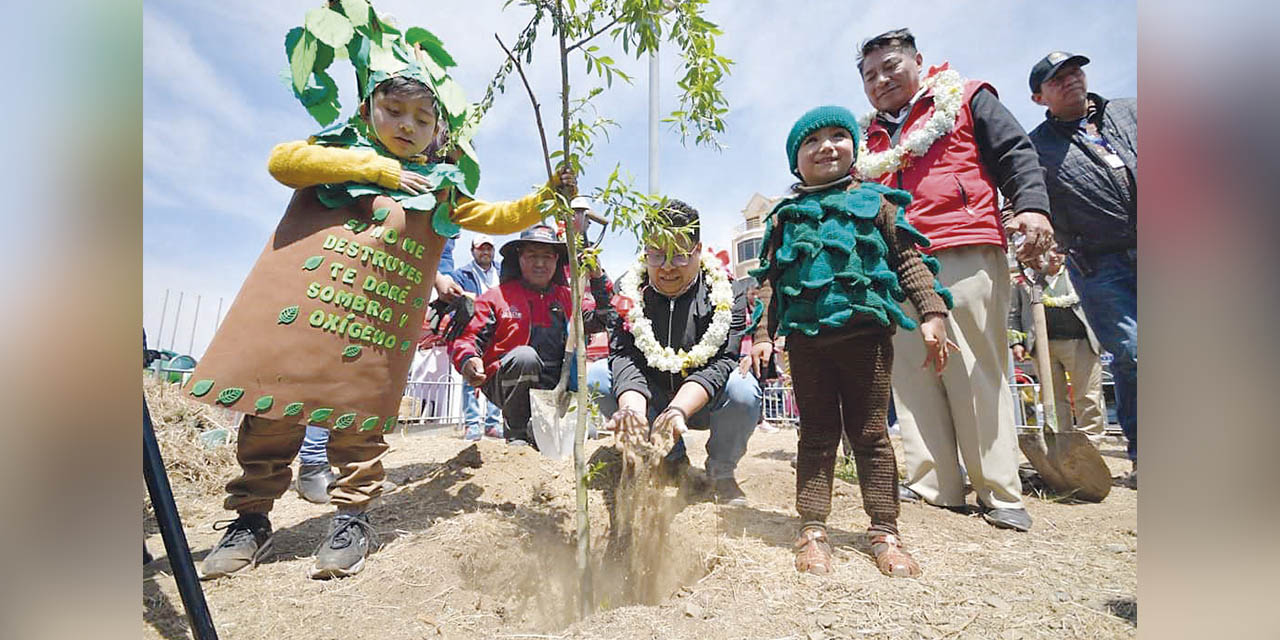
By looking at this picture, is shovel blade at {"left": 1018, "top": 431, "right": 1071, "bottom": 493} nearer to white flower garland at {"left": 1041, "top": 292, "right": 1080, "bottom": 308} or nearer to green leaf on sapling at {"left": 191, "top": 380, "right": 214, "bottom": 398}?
white flower garland at {"left": 1041, "top": 292, "right": 1080, "bottom": 308}

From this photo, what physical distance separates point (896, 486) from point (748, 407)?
1118mm

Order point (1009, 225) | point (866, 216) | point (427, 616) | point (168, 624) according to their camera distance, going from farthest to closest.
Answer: point (1009, 225) < point (866, 216) < point (427, 616) < point (168, 624)

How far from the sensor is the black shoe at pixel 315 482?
310 cm

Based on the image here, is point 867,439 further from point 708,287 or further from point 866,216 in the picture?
point 708,287

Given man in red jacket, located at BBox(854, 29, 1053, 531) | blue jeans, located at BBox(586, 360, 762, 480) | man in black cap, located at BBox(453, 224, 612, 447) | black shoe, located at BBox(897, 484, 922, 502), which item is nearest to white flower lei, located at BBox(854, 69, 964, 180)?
man in red jacket, located at BBox(854, 29, 1053, 531)

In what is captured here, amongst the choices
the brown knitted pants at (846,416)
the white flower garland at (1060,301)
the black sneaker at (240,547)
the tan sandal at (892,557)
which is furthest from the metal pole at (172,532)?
the white flower garland at (1060,301)

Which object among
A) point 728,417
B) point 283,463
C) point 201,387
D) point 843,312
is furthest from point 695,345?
point 201,387

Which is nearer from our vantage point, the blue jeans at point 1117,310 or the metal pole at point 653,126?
the blue jeans at point 1117,310

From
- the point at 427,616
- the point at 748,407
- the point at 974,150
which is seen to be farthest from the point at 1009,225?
the point at 427,616

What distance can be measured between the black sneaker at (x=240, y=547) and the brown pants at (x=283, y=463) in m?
0.05

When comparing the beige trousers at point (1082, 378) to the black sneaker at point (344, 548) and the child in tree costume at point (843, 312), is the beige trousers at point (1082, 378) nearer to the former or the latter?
the child in tree costume at point (843, 312)

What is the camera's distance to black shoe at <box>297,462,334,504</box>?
3102 millimetres

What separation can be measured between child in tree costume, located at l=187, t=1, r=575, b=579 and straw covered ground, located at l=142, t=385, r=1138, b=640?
25 centimetres

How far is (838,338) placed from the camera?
6.58ft
